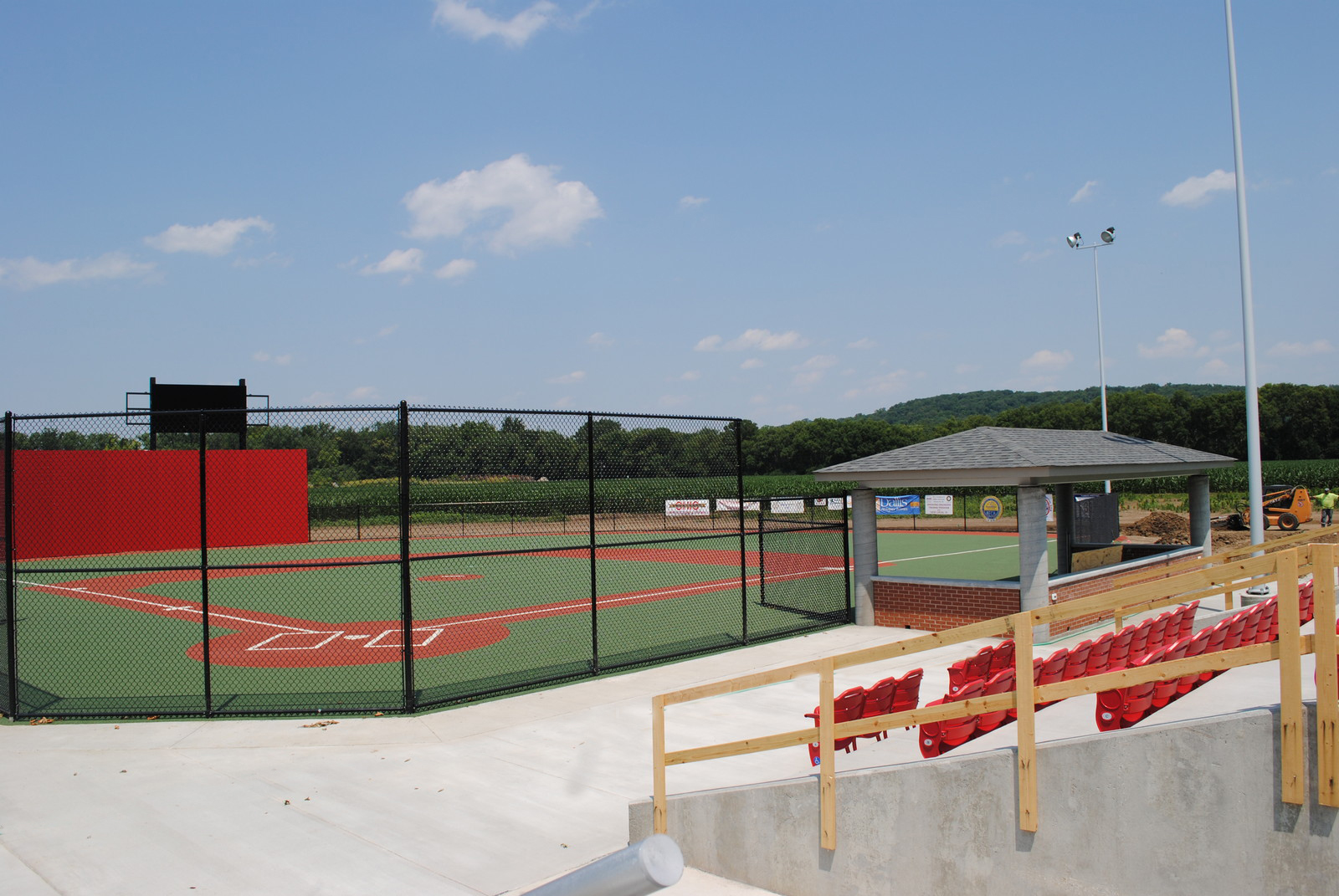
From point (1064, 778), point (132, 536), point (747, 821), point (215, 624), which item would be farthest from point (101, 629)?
point (1064, 778)

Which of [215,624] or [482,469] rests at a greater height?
[482,469]

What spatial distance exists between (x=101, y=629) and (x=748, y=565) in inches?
623

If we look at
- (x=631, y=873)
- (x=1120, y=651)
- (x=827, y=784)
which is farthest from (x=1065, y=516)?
(x=631, y=873)

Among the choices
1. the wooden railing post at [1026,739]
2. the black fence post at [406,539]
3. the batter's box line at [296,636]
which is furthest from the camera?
the batter's box line at [296,636]

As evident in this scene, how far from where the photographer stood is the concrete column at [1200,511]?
19.4 m

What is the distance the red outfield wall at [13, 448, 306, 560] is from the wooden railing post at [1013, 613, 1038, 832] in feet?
84.1

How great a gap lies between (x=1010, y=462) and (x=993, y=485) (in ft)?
5.57

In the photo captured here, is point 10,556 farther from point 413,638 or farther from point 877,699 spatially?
point 877,699

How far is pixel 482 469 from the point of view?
12109 mm

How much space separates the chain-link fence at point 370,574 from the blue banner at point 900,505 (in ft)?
Answer: 42.5

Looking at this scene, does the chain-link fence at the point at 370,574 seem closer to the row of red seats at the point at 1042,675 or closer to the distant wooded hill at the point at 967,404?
the row of red seats at the point at 1042,675

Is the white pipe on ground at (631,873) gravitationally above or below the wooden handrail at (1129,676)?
above

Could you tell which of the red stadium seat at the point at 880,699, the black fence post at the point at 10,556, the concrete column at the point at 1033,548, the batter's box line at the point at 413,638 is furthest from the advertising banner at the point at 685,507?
the red stadium seat at the point at 880,699

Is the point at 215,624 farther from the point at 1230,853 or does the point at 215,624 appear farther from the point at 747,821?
the point at 1230,853
